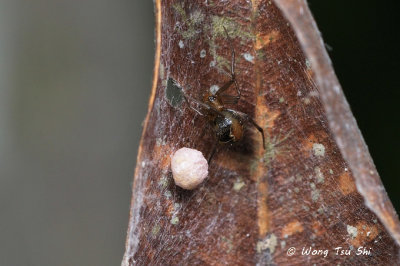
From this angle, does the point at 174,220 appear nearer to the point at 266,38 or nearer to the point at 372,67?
the point at 266,38

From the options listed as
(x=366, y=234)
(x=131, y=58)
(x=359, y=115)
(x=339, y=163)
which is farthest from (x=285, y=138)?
(x=131, y=58)

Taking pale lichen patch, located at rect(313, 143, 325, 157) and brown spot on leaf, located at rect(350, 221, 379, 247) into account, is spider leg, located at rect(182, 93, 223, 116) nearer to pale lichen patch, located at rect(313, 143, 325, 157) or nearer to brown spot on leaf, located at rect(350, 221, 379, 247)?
pale lichen patch, located at rect(313, 143, 325, 157)

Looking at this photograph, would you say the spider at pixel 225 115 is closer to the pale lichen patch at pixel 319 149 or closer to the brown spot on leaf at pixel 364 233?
the pale lichen patch at pixel 319 149

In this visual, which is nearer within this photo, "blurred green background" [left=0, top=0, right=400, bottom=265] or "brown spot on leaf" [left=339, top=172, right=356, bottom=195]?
"brown spot on leaf" [left=339, top=172, right=356, bottom=195]

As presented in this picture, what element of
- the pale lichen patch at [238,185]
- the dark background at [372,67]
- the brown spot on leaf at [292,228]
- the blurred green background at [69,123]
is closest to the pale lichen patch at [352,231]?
the brown spot on leaf at [292,228]

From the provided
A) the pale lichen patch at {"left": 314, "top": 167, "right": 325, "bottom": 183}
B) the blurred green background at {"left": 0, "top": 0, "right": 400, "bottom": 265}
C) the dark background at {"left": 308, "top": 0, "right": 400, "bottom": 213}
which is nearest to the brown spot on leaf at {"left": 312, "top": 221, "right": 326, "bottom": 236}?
the pale lichen patch at {"left": 314, "top": 167, "right": 325, "bottom": 183}

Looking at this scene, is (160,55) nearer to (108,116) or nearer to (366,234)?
(366,234)
